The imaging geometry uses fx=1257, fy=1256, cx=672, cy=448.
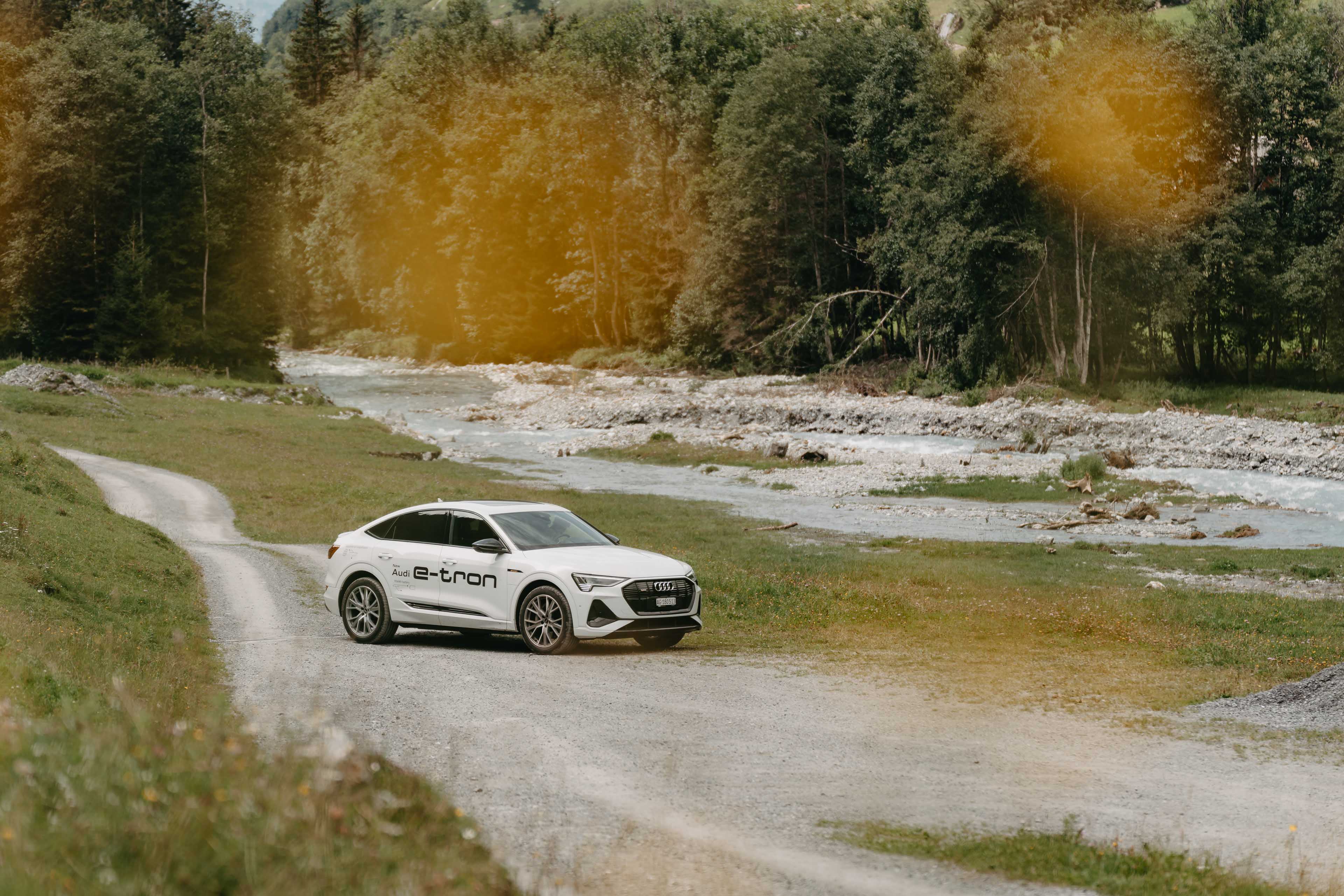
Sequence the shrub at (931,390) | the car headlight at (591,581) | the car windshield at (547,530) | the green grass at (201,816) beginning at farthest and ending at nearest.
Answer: the shrub at (931,390) → the car windshield at (547,530) → the car headlight at (591,581) → the green grass at (201,816)

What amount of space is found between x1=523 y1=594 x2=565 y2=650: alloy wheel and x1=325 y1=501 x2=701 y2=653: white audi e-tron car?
11 millimetres

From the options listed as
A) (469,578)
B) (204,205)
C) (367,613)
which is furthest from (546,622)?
(204,205)

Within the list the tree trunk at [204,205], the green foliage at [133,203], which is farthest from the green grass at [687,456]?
the tree trunk at [204,205]

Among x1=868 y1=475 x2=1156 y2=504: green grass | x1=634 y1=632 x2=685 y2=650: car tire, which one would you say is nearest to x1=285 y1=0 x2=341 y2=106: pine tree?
x1=868 y1=475 x2=1156 y2=504: green grass

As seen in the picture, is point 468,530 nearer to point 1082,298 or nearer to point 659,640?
point 659,640

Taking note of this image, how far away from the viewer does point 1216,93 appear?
57906mm

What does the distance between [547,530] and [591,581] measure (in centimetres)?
146

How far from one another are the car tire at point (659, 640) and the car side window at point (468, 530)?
243 centimetres

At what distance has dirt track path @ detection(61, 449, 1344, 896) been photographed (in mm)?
7828

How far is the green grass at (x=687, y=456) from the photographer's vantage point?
49.5 meters

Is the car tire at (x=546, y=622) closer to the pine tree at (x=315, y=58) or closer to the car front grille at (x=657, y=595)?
the car front grille at (x=657, y=595)

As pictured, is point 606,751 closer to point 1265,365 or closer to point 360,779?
point 360,779

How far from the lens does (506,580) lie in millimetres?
16016

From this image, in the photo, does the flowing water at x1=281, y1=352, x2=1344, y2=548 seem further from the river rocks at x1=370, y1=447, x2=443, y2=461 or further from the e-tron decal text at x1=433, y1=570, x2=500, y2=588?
the e-tron decal text at x1=433, y1=570, x2=500, y2=588
